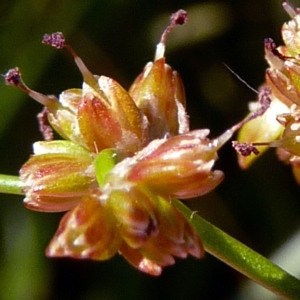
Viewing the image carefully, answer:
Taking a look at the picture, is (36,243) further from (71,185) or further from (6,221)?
(71,185)

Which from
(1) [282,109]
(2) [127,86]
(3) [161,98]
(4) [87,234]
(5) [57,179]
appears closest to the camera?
(4) [87,234]

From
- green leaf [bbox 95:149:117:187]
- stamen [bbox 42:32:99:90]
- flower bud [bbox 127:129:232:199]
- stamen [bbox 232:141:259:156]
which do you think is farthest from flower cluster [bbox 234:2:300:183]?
stamen [bbox 42:32:99:90]

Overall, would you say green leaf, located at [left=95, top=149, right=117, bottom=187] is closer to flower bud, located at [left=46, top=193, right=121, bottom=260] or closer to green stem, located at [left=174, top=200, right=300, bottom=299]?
flower bud, located at [left=46, top=193, right=121, bottom=260]

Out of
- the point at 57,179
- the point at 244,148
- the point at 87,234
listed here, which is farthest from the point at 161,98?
the point at 87,234

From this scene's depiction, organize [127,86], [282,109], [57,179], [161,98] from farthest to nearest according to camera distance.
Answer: [127,86], [282,109], [161,98], [57,179]

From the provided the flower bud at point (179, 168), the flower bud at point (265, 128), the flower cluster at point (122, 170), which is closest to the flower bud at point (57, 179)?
the flower cluster at point (122, 170)

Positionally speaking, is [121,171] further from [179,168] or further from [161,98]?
[161,98]

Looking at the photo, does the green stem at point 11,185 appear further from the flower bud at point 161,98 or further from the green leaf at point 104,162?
the flower bud at point 161,98
